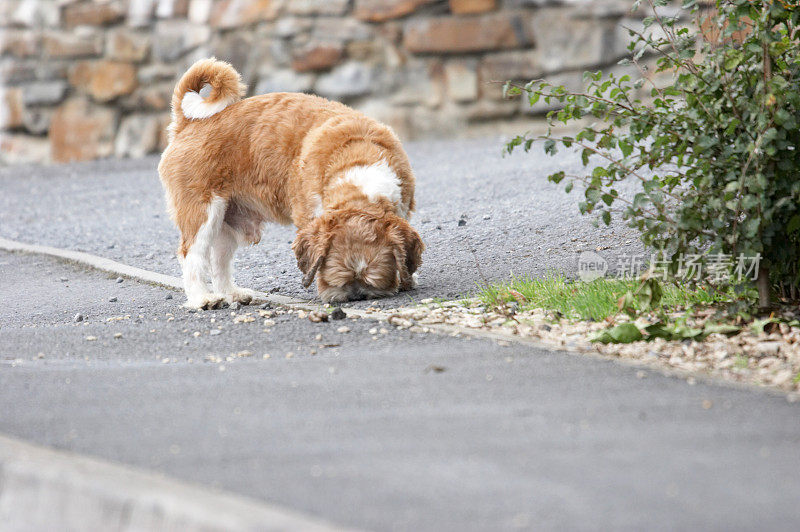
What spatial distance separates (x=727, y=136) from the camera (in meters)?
5.17

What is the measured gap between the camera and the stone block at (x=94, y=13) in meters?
17.3

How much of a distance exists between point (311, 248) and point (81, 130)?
12588 mm

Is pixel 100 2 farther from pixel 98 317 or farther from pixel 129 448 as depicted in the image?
pixel 129 448

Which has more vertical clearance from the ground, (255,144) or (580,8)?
(580,8)

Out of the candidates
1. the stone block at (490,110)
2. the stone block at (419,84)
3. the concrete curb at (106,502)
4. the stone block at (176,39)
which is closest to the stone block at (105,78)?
the stone block at (176,39)

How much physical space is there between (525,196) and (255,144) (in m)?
3.83

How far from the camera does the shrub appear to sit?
4871 millimetres

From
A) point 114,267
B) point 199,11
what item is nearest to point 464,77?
point 199,11

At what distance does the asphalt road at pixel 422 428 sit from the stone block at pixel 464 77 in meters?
11.1

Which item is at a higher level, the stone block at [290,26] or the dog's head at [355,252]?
the stone block at [290,26]

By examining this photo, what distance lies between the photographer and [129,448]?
12.1 feet

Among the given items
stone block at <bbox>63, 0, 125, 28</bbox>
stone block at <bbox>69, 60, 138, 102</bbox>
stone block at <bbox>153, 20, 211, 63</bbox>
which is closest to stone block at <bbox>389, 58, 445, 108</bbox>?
stone block at <bbox>153, 20, 211, 63</bbox>

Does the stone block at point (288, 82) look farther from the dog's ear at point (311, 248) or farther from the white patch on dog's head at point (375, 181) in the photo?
the dog's ear at point (311, 248)

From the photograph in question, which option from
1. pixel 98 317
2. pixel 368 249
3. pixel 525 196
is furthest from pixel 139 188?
pixel 368 249
